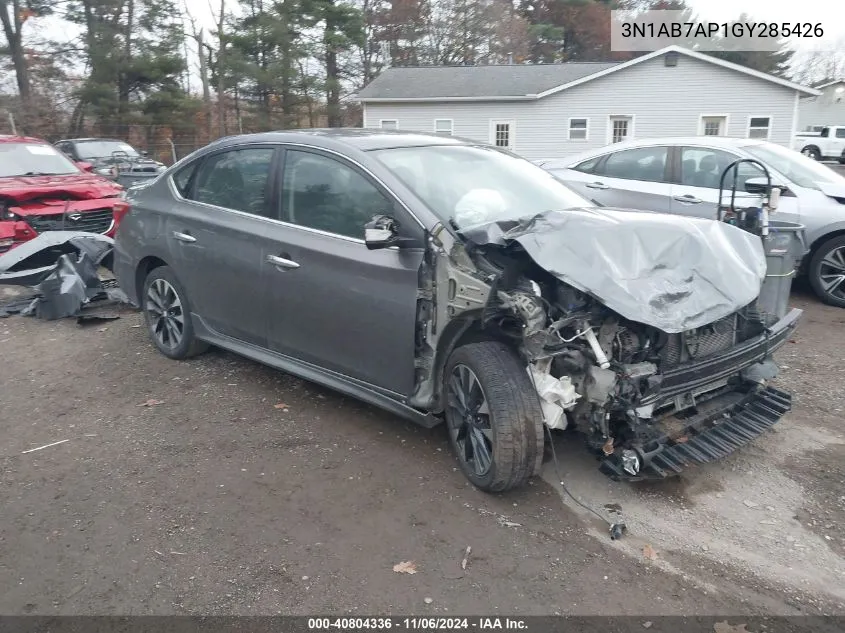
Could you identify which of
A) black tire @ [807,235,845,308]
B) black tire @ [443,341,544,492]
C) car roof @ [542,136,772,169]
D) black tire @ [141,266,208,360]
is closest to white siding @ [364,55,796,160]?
car roof @ [542,136,772,169]

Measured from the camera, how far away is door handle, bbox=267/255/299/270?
13.9 feet

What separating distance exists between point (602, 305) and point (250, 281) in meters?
2.39

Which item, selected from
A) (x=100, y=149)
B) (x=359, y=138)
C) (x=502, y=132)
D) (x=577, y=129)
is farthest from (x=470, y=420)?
(x=502, y=132)

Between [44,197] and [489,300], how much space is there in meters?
6.93

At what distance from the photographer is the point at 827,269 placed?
6.96 m

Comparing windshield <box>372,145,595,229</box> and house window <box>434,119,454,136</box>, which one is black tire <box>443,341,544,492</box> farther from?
house window <box>434,119,454,136</box>

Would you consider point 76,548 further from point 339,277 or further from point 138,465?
point 339,277

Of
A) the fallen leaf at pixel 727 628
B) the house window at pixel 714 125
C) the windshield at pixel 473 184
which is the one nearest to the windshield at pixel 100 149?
the windshield at pixel 473 184

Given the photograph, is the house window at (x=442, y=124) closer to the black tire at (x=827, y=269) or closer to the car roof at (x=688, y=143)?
the car roof at (x=688, y=143)

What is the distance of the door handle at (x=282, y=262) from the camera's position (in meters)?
4.23

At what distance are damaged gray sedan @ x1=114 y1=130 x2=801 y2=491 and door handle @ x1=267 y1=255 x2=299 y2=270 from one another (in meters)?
0.02

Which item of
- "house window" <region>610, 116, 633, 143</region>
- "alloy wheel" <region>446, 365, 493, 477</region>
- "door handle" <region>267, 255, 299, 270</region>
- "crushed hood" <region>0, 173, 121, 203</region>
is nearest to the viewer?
"alloy wheel" <region>446, 365, 493, 477</region>

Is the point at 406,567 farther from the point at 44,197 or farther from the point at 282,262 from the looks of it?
the point at 44,197

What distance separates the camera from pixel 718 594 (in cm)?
281
